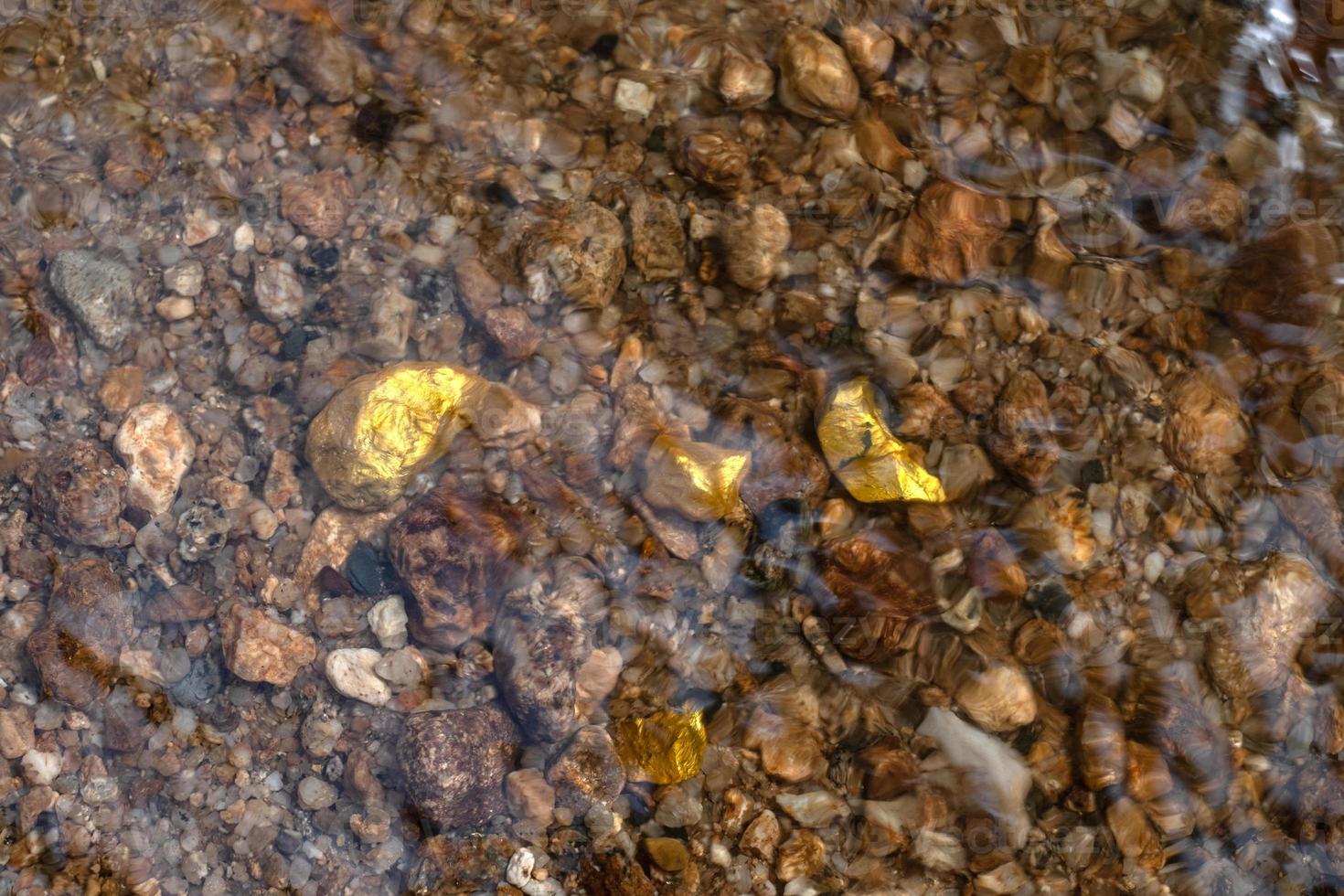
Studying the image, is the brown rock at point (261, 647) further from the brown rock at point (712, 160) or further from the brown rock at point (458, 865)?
the brown rock at point (712, 160)

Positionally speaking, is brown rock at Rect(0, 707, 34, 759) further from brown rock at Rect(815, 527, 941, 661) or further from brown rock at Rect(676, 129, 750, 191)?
brown rock at Rect(676, 129, 750, 191)

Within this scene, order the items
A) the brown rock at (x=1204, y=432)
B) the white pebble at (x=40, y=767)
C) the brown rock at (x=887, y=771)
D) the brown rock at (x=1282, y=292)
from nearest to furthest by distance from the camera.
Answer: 1. the white pebble at (x=40, y=767)
2. the brown rock at (x=887, y=771)
3. the brown rock at (x=1204, y=432)
4. the brown rock at (x=1282, y=292)

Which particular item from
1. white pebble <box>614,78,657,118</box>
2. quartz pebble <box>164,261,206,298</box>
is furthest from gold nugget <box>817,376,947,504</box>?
quartz pebble <box>164,261,206,298</box>

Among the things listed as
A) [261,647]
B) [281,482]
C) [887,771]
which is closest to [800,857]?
[887,771]

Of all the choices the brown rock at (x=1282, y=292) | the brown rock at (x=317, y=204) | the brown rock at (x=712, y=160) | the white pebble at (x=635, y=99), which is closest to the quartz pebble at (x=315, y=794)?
the brown rock at (x=317, y=204)

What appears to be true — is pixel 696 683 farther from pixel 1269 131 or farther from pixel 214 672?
pixel 1269 131

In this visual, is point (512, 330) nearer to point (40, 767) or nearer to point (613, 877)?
point (613, 877)
